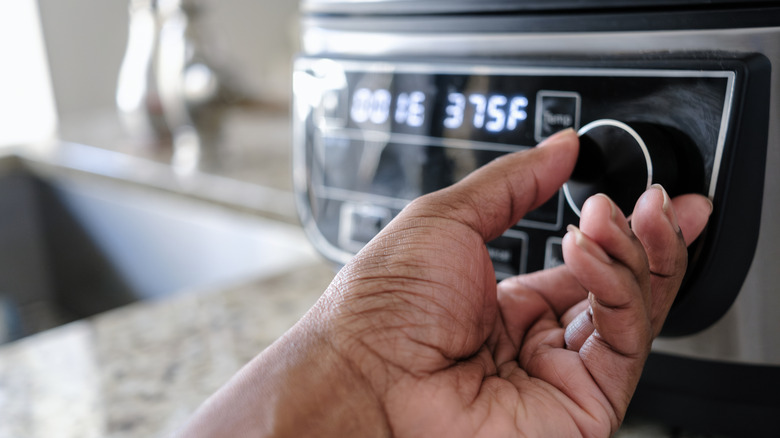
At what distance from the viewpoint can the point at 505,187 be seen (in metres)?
0.31

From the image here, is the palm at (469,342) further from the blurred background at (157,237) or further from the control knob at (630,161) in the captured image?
the blurred background at (157,237)

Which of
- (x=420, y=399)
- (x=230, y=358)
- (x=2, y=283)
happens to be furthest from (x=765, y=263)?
(x=2, y=283)

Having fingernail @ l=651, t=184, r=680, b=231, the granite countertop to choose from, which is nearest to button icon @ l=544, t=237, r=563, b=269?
fingernail @ l=651, t=184, r=680, b=231

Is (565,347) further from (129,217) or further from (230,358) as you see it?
(129,217)

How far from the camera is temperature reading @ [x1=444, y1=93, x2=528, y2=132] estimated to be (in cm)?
37

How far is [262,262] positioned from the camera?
0.95m

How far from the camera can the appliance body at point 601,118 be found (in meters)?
0.30

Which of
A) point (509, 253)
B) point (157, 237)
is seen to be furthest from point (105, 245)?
point (509, 253)

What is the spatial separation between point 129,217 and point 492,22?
0.97m

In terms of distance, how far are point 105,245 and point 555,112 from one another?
1117mm

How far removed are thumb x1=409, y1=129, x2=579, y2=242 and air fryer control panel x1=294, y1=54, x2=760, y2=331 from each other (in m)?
0.02

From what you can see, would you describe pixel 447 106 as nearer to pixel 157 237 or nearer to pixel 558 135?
pixel 558 135

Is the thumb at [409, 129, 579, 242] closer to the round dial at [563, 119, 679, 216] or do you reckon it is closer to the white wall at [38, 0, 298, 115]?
the round dial at [563, 119, 679, 216]

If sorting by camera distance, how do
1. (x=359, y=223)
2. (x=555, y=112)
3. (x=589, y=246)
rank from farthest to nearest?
(x=359, y=223)
(x=555, y=112)
(x=589, y=246)
